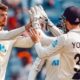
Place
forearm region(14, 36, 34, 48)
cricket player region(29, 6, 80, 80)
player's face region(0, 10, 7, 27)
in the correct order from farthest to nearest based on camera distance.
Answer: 1. player's face region(0, 10, 7, 27)
2. forearm region(14, 36, 34, 48)
3. cricket player region(29, 6, 80, 80)

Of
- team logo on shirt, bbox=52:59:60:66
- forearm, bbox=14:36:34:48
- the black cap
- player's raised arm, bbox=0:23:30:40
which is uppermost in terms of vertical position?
the black cap

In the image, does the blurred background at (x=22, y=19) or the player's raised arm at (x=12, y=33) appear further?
the blurred background at (x=22, y=19)

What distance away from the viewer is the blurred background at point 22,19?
970 cm

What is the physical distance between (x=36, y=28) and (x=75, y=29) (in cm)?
47

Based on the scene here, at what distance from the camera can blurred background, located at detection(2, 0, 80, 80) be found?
9.70 m

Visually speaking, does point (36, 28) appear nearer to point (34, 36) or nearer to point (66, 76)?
point (34, 36)

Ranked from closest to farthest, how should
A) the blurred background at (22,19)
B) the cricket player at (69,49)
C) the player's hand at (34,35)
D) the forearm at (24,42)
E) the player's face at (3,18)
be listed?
the cricket player at (69,49) < the player's hand at (34,35) < the forearm at (24,42) < the player's face at (3,18) < the blurred background at (22,19)

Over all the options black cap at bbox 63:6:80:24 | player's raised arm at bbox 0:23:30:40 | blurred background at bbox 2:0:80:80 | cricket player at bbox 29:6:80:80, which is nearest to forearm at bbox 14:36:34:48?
player's raised arm at bbox 0:23:30:40

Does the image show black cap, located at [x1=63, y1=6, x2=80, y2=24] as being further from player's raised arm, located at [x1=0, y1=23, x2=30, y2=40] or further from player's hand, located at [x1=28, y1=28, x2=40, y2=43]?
player's raised arm, located at [x1=0, y1=23, x2=30, y2=40]

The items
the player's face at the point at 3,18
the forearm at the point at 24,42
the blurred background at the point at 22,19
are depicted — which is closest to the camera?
the forearm at the point at 24,42

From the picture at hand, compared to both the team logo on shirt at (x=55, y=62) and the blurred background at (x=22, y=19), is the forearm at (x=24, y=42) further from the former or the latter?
the blurred background at (x=22, y=19)

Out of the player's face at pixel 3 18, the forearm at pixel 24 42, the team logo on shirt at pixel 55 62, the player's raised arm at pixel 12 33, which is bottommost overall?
the team logo on shirt at pixel 55 62

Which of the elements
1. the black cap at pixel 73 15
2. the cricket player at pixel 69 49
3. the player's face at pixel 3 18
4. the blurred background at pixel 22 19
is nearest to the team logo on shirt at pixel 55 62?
the player's face at pixel 3 18

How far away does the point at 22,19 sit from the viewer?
9859 mm
